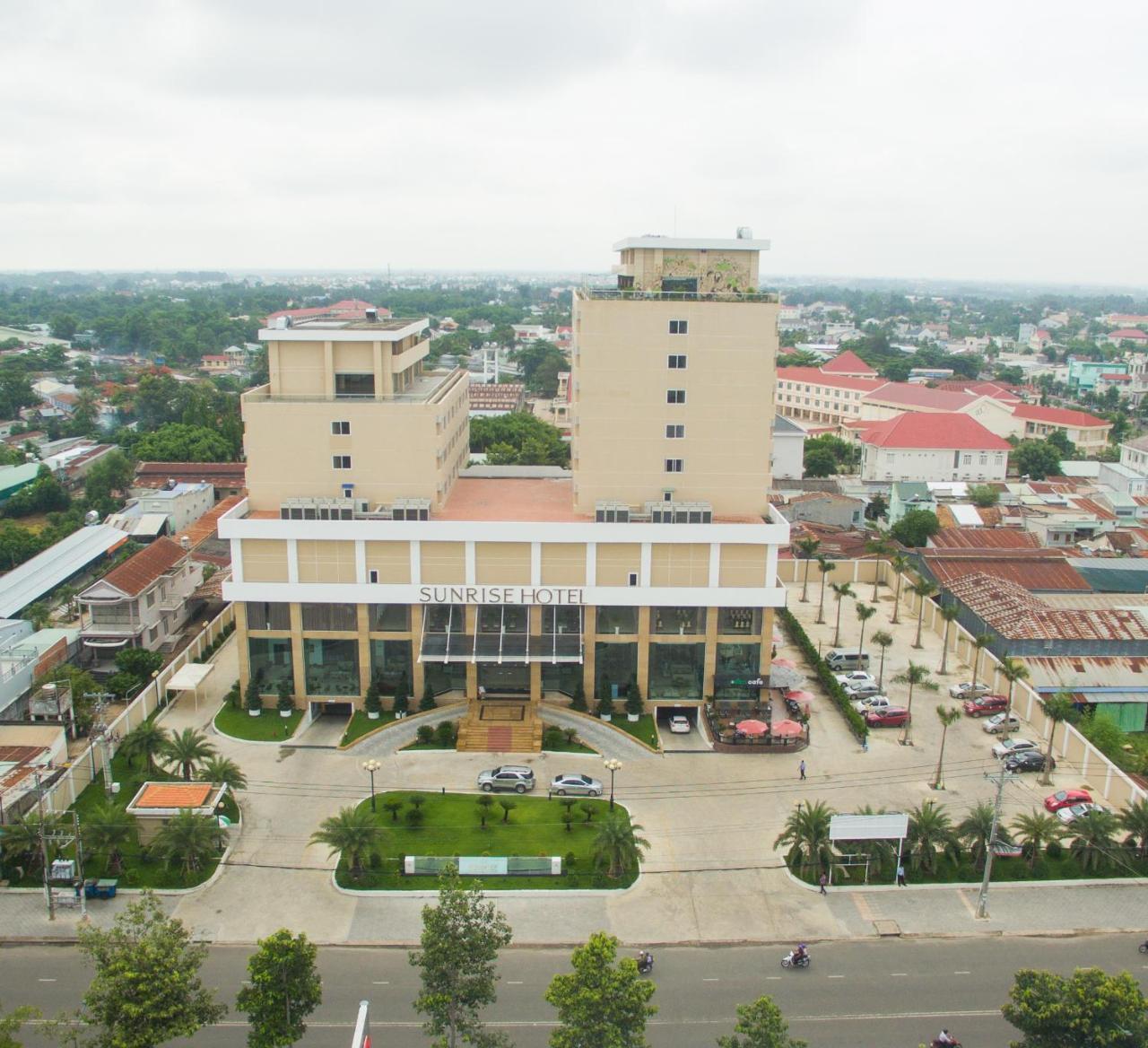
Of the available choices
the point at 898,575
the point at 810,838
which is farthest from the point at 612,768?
the point at 898,575

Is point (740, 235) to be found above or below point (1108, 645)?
above

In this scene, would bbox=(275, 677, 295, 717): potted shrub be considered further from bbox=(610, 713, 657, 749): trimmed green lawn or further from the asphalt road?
the asphalt road

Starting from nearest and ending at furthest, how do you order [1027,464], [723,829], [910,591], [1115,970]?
[1115,970], [723,829], [910,591], [1027,464]

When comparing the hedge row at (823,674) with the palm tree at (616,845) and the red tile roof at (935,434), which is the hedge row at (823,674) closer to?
the palm tree at (616,845)

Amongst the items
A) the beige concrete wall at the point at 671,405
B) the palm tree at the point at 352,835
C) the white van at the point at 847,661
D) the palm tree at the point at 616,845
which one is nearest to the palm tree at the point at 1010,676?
the white van at the point at 847,661

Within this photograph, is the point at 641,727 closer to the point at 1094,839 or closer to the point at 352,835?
the point at 352,835

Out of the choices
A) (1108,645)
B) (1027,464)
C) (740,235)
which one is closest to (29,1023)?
(740,235)

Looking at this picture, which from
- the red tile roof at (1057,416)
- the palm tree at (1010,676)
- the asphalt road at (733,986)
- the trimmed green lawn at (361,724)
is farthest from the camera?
A: the red tile roof at (1057,416)

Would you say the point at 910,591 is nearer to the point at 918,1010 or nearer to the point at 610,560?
the point at 610,560
